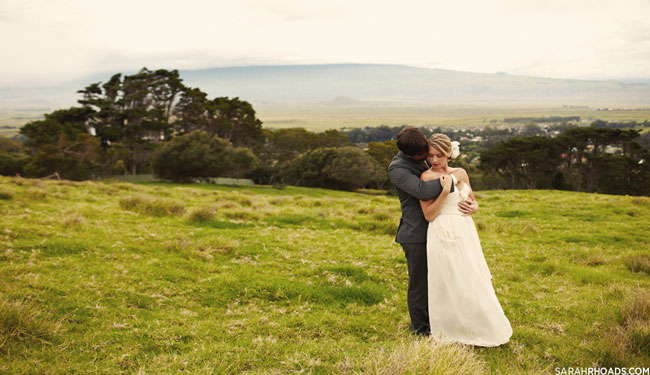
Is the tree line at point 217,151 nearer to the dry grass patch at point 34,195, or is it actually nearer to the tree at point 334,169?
the tree at point 334,169

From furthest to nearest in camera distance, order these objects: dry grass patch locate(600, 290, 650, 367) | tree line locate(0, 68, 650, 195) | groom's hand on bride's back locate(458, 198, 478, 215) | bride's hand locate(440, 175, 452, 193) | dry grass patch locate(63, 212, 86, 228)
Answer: tree line locate(0, 68, 650, 195), dry grass patch locate(63, 212, 86, 228), groom's hand on bride's back locate(458, 198, 478, 215), bride's hand locate(440, 175, 452, 193), dry grass patch locate(600, 290, 650, 367)

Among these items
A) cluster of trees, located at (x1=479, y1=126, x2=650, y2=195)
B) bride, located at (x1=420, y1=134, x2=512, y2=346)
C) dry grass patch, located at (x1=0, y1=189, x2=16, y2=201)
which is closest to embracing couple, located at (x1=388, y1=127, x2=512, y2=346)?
bride, located at (x1=420, y1=134, x2=512, y2=346)

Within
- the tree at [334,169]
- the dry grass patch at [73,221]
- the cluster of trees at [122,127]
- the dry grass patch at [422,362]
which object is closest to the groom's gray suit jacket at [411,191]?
the dry grass patch at [422,362]

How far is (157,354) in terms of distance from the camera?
14.6 feet

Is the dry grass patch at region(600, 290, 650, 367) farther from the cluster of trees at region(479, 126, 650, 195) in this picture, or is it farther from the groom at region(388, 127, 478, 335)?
the cluster of trees at region(479, 126, 650, 195)

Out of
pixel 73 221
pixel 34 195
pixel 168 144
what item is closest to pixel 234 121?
pixel 168 144

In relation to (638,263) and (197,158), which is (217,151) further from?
(638,263)

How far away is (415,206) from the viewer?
5246 mm

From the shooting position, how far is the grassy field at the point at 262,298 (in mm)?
4289

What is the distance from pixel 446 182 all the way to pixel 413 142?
62 centimetres

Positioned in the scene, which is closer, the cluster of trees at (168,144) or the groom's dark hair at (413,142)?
the groom's dark hair at (413,142)

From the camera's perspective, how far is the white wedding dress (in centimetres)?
502

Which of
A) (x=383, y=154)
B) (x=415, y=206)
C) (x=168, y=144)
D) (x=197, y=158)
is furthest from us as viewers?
(x=383, y=154)

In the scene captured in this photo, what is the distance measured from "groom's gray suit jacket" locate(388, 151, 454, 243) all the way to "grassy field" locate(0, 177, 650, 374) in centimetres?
132
